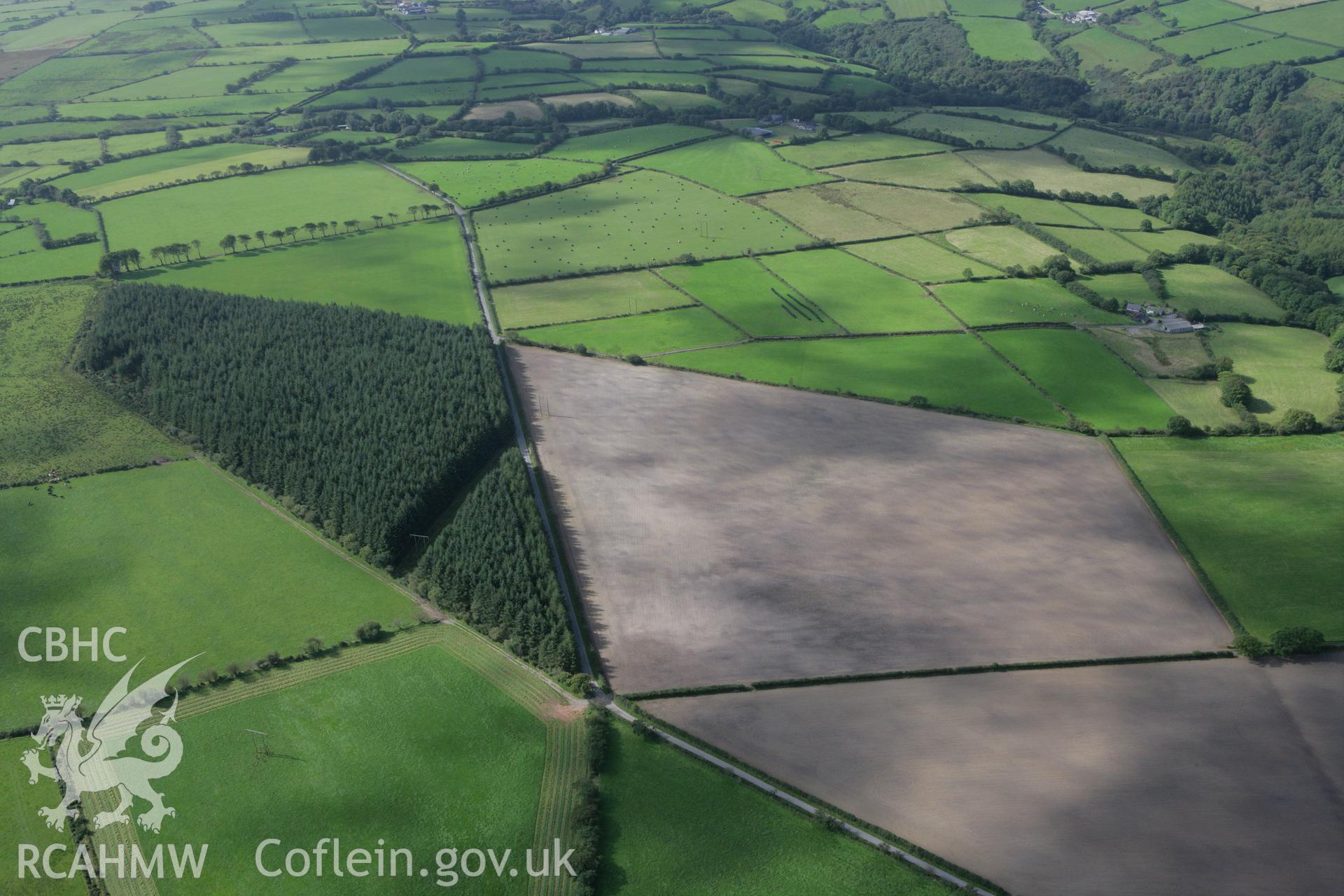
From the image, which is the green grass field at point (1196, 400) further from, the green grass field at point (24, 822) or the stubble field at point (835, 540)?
the green grass field at point (24, 822)

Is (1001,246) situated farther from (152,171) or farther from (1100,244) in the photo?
(152,171)

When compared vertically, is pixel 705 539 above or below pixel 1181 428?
below

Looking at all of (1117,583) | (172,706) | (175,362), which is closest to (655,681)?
(172,706)

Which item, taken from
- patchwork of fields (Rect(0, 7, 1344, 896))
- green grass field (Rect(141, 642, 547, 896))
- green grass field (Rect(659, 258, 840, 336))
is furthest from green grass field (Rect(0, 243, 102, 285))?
green grass field (Rect(141, 642, 547, 896))

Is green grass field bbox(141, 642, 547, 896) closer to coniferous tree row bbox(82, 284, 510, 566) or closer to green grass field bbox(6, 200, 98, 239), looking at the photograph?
coniferous tree row bbox(82, 284, 510, 566)

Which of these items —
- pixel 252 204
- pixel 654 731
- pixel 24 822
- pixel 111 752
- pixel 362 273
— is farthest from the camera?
pixel 252 204

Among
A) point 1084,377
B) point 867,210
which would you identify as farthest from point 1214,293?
point 867,210
